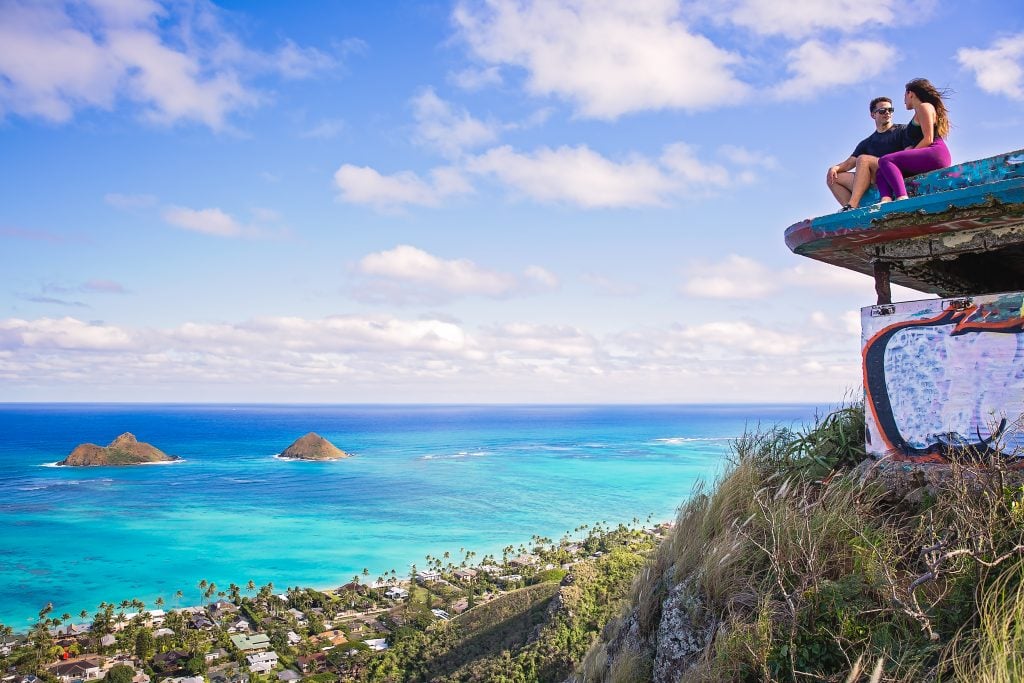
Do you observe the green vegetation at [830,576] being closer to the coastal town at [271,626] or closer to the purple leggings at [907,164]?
the purple leggings at [907,164]

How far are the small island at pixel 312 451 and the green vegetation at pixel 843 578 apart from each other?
108671mm

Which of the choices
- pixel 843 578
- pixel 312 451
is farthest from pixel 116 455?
pixel 843 578

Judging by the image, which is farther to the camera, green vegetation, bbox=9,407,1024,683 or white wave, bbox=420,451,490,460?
white wave, bbox=420,451,490,460

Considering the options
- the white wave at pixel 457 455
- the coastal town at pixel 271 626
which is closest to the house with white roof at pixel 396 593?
the coastal town at pixel 271 626

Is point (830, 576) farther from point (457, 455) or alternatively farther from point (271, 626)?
point (457, 455)

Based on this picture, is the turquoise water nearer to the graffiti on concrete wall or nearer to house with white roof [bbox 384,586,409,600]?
house with white roof [bbox 384,586,409,600]

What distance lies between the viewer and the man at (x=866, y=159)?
627 cm

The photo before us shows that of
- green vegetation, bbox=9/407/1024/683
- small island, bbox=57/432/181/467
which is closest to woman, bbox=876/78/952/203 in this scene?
green vegetation, bbox=9/407/1024/683

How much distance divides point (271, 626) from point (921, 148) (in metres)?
37.6

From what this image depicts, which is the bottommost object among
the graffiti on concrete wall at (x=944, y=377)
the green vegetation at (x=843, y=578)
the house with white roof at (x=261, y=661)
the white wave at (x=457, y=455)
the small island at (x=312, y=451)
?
the house with white roof at (x=261, y=661)

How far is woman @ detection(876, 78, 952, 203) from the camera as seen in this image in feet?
19.5

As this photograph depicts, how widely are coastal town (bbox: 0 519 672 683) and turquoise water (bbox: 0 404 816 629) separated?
164 inches

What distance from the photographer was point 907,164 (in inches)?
239

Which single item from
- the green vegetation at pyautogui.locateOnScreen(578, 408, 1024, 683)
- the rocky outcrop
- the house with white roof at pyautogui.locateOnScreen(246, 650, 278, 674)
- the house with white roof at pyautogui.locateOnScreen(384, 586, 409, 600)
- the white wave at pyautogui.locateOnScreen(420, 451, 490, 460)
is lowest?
the house with white roof at pyautogui.locateOnScreen(384, 586, 409, 600)
